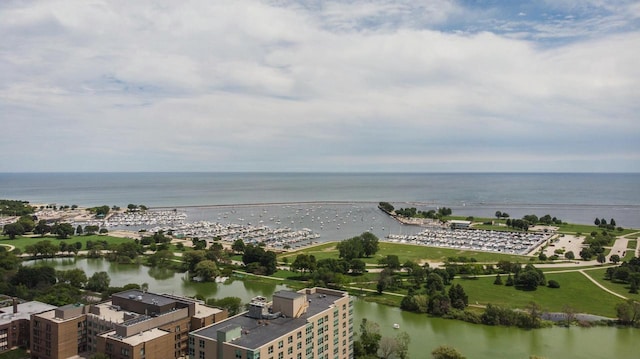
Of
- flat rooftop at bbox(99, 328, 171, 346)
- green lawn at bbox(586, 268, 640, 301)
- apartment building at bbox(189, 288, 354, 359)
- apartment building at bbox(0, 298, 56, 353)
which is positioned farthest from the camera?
green lawn at bbox(586, 268, 640, 301)

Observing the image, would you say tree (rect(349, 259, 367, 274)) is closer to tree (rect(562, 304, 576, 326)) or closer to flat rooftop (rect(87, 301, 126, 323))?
tree (rect(562, 304, 576, 326))

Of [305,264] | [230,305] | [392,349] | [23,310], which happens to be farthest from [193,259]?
[392,349]

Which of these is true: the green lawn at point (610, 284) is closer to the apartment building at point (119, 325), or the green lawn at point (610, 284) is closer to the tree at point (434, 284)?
the tree at point (434, 284)

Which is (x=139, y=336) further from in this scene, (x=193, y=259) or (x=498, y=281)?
(x=498, y=281)

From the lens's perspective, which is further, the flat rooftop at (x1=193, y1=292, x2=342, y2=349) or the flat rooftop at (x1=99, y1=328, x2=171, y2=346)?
the flat rooftop at (x1=99, y1=328, x2=171, y2=346)

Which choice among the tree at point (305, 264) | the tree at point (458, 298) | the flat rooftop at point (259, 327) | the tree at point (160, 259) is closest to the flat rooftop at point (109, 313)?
the flat rooftop at point (259, 327)

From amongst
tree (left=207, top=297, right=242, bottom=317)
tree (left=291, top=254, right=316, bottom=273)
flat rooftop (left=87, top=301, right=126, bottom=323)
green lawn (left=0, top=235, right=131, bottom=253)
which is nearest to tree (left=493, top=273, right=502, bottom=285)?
tree (left=291, top=254, right=316, bottom=273)

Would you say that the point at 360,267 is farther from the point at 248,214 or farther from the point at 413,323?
the point at 248,214
